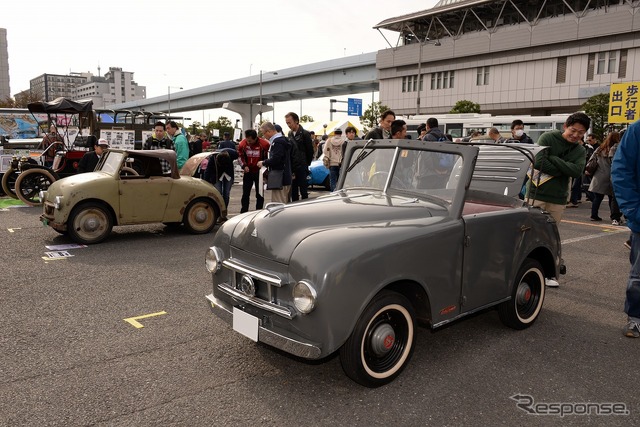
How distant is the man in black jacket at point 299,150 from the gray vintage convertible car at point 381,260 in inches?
198

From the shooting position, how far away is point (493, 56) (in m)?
54.5

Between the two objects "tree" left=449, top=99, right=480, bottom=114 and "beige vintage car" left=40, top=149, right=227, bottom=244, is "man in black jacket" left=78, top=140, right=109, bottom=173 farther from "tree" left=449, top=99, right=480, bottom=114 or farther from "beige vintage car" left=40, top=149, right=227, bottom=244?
"tree" left=449, top=99, right=480, bottom=114

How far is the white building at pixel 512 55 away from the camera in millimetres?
44844

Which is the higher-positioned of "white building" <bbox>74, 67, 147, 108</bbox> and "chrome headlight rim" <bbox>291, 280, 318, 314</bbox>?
"white building" <bbox>74, 67, 147, 108</bbox>

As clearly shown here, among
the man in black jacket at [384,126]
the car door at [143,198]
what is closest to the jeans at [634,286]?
the man in black jacket at [384,126]

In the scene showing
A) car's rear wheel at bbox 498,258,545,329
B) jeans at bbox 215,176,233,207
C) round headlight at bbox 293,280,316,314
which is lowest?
car's rear wheel at bbox 498,258,545,329

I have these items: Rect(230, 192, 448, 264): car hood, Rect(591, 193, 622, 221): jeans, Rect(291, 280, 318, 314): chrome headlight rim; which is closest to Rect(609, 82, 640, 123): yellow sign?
Rect(591, 193, 622, 221): jeans

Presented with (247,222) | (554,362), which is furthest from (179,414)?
(554,362)

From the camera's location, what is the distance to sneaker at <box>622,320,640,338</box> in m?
4.30

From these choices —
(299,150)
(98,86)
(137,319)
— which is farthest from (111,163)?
(98,86)

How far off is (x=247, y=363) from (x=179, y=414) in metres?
0.78

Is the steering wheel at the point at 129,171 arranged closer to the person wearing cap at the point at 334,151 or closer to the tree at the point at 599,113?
the person wearing cap at the point at 334,151

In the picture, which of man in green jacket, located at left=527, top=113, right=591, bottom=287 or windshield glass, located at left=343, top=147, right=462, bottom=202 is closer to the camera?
windshield glass, located at left=343, top=147, right=462, bottom=202

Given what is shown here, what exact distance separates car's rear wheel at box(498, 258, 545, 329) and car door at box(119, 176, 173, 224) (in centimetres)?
588
